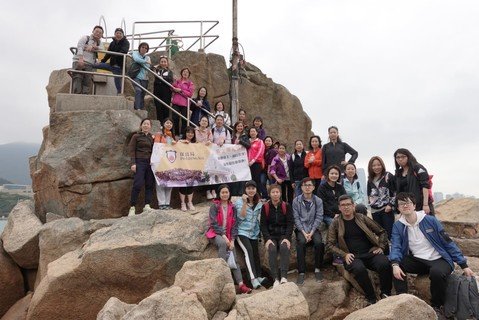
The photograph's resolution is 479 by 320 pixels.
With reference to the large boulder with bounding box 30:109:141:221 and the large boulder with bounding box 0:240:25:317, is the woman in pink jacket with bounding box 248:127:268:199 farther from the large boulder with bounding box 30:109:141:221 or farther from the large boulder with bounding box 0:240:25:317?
the large boulder with bounding box 0:240:25:317

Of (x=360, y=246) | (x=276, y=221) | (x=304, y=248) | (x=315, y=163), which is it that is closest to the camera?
(x=360, y=246)

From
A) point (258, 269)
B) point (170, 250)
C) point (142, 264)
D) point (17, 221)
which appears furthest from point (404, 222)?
point (17, 221)

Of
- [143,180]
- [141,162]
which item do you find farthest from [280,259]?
[141,162]

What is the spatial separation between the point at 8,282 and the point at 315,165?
8.15 meters

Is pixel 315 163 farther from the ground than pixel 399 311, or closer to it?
farther from the ground

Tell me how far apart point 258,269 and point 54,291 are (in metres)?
3.84

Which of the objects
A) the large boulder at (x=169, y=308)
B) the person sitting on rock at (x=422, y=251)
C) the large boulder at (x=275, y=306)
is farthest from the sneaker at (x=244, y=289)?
the person sitting on rock at (x=422, y=251)

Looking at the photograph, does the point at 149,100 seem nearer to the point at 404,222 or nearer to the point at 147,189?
the point at 147,189

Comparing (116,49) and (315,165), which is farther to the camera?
(116,49)

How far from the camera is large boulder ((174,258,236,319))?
545 centimetres

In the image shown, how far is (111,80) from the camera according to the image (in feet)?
38.9

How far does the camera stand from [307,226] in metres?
7.52

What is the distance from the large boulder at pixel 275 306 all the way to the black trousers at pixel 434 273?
6.99 ft

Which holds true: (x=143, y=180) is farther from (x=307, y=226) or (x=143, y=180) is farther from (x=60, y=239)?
(x=307, y=226)
